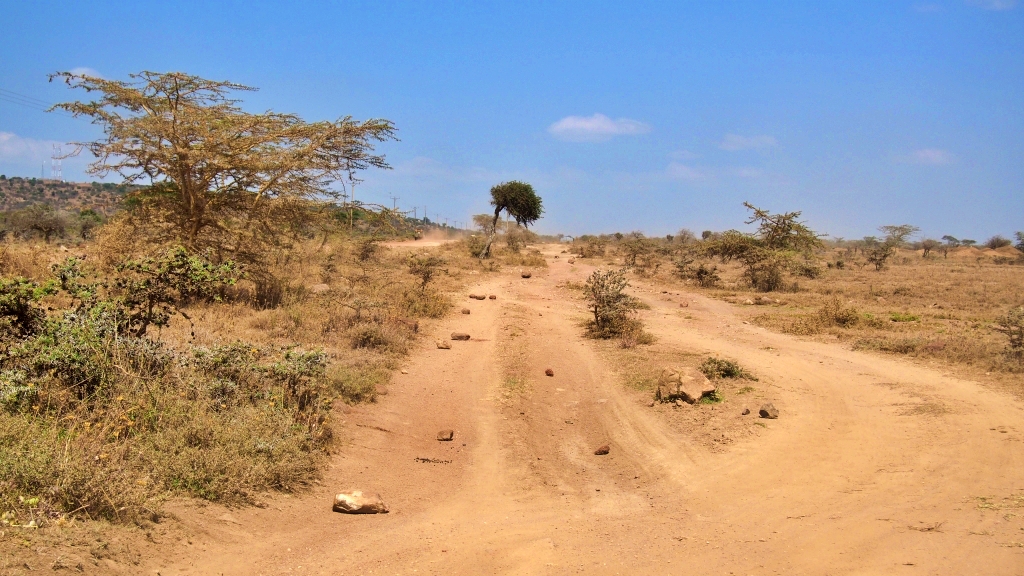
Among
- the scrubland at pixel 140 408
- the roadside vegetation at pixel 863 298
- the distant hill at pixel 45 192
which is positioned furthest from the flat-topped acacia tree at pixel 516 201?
the distant hill at pixel 45 192

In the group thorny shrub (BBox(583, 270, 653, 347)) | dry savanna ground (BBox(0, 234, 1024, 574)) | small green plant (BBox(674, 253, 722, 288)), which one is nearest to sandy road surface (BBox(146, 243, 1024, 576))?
dry savanna ground (BBox(0, 234, 1024, 574))

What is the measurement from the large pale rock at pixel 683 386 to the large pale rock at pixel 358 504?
459 centimetres

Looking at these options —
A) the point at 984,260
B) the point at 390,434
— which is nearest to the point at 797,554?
the point at 390,434

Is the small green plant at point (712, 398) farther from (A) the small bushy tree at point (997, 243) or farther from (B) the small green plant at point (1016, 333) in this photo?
(A) the small bushy tree at point (997, 243)

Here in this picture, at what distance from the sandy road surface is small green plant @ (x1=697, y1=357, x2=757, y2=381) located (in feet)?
1.11

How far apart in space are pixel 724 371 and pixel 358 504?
6.22 m

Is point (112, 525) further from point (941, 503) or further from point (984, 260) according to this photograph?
point (984, 260)

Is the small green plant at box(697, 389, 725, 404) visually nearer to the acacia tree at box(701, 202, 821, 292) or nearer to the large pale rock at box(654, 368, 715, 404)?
the large pale rock at box(654, 368, 715, 404)

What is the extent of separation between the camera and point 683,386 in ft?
26.8

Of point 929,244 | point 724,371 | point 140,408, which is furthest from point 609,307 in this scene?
point 929,244

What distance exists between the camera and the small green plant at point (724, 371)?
9078 mm

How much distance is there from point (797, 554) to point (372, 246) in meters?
20.1

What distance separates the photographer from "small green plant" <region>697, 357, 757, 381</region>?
908 cm

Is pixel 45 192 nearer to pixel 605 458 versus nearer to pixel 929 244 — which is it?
pixel 605 458
